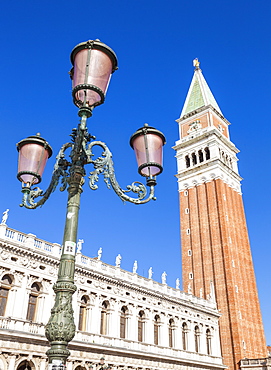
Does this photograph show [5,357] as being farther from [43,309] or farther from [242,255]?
[242,255]

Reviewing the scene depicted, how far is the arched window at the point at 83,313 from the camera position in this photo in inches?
1004

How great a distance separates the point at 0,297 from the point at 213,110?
138ft

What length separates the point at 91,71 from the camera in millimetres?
6887

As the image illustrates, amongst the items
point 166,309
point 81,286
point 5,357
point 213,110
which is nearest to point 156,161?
point 5,357

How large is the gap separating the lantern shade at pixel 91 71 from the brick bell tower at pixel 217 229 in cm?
3520

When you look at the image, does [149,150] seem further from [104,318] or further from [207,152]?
[207,152]

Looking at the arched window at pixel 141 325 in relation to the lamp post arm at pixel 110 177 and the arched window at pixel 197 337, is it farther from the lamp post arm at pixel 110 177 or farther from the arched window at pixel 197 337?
the lamp post arm at pixel 110 177

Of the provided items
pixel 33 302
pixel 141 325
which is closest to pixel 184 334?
pixel 141 325

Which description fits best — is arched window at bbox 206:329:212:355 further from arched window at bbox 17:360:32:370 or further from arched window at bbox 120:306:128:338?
arched window at bbox 17:360:32:370

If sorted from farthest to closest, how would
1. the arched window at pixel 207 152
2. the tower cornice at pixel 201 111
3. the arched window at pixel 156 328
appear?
the tower cornice at pixel 201 111
the arched window at pixel 207 152
the arched window at pixel 156 328

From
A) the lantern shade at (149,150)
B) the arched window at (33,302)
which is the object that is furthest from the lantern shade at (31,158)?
the arched window at (33,302)

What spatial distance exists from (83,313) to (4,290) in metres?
6.44

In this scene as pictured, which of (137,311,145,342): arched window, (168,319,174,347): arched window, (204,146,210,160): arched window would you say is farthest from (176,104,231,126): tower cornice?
(137,311,145,342): arched window

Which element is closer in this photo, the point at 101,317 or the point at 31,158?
the point at 31,158
